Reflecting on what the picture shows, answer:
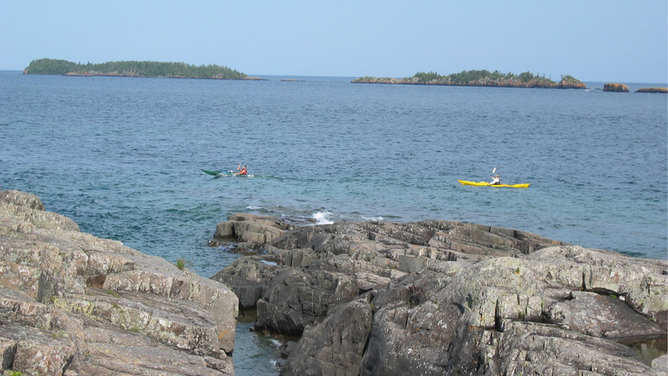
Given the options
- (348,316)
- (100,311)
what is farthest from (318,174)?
(100,311)

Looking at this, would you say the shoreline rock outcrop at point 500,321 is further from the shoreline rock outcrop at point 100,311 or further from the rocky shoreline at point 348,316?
the shoreline rock outcrop at point 100,311

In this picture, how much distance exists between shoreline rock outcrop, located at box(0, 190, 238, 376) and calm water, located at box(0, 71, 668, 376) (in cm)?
522

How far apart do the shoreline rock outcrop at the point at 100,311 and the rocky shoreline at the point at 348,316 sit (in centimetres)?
2

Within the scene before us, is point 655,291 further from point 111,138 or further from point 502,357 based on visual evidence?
point 111,138

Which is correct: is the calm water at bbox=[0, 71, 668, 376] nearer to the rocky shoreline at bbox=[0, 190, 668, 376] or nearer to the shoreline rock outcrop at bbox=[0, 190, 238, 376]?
the rocky shoreline at bbox=[0, 190, 668, 376]

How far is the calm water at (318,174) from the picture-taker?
40.6 meters

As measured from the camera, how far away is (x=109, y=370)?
11.7m

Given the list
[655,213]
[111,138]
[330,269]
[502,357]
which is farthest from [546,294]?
[111,138]

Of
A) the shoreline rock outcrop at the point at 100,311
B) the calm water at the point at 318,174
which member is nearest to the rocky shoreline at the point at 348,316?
the shoreline rock outcrop at the point at 100,311

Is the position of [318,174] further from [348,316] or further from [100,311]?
[100,311]

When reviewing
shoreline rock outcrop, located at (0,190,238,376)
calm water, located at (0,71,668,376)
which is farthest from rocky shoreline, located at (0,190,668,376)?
calm water, located at (0,71,668,376)

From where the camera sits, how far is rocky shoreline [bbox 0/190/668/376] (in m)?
12.5

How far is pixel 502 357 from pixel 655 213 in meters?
36.9

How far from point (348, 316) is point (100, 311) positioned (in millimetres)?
6782
